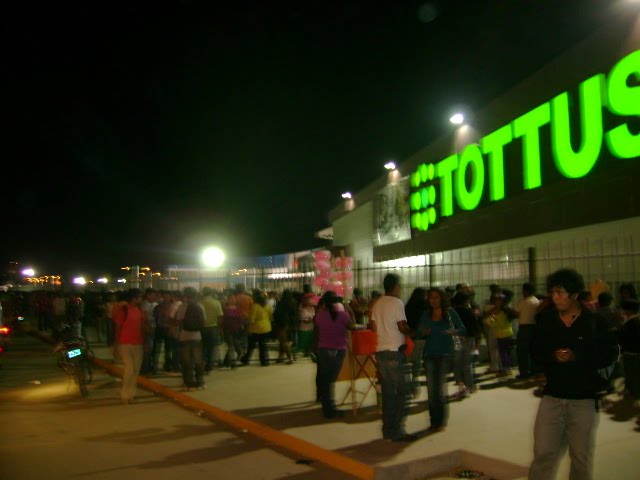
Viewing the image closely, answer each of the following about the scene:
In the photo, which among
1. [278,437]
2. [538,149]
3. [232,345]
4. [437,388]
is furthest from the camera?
[538,149]

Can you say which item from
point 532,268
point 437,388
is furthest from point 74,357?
point 532,268

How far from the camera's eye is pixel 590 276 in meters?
13.5

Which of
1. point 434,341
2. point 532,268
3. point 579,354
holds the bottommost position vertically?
point 434,341

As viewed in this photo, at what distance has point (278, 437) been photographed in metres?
7.95

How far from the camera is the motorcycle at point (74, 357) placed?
11430mm

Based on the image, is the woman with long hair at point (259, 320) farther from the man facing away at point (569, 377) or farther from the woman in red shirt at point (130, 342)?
the man facing away at point (569, 377)

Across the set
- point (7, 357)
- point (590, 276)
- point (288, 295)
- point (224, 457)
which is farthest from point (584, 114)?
point (7, 357)

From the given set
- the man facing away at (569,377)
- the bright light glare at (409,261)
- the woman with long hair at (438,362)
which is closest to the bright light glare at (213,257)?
the bright light glare at (409,261)

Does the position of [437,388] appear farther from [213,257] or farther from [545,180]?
[213,257]

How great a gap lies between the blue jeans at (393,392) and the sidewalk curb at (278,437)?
78 centimetres

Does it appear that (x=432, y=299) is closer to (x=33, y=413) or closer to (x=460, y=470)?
(x=460, y=470)

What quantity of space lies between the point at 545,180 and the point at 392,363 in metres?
9.34

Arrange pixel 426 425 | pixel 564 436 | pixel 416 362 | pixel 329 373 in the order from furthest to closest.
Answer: pixel 416 362, pixel 329 373, pixel 426 425, pixel 564 436

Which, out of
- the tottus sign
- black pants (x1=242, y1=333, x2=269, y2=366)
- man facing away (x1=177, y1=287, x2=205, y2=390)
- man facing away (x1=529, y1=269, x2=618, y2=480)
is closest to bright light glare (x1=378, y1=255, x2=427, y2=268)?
the tottus sign
